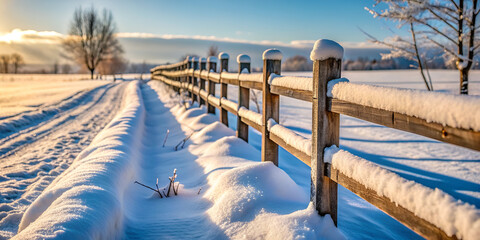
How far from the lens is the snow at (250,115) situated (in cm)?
426

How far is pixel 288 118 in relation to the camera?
1302 centimetres

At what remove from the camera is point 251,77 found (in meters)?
4.67

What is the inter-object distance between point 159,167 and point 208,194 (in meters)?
1.84

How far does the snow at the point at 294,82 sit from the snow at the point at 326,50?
1.07ft

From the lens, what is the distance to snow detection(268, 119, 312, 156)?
2.87m

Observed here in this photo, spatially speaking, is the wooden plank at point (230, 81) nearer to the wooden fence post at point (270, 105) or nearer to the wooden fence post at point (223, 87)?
the wooden fence post at point (223, 87)

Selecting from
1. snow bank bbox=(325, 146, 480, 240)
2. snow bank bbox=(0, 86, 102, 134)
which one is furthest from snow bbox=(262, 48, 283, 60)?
snow bank bbox=(0, 86, 102, 134)

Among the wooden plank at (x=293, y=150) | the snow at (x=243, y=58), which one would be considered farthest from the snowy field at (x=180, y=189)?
the snow at (x=243, y=58)

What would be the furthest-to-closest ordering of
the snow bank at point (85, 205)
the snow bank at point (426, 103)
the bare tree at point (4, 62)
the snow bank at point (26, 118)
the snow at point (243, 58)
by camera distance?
the bare tree at point (4, 62) < the snow bank at point (26, 118) < the snow at point (243, 58) < the snow bank at point (85, 205) < the snow bank at point (426, 103)

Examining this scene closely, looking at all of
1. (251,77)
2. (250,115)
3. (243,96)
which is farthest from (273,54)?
(243,96)

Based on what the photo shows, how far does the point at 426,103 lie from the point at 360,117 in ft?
1.99

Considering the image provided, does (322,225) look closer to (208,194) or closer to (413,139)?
(208,194)

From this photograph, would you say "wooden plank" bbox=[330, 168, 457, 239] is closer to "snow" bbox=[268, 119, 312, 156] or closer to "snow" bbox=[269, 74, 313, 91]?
"snow" bbox=[268, 119, 312, 156]

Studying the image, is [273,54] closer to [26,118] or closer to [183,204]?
[183,204]
